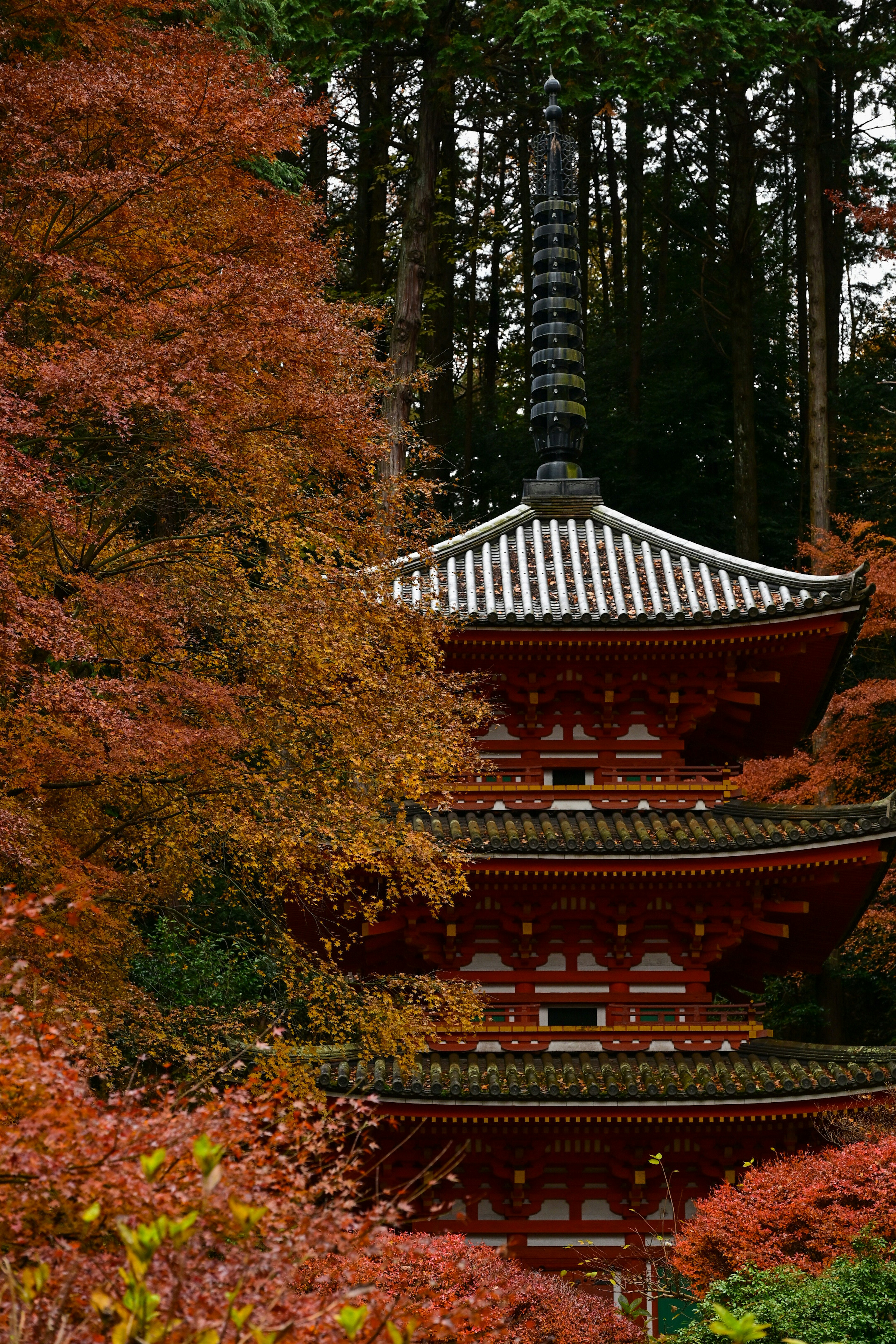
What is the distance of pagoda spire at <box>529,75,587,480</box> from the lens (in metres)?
16.7

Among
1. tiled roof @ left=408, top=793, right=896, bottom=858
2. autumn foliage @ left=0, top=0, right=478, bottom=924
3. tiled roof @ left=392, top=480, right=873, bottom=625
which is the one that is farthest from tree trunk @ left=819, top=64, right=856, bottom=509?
autumn foliage @ left=0, top=0, right=478, bottom=924

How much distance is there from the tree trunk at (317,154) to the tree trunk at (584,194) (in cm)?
850

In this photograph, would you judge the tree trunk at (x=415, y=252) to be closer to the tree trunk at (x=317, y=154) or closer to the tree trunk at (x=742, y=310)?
the tree trunk at (x=317, y=154)

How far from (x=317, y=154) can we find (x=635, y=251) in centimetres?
970

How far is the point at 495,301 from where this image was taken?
35.4 m

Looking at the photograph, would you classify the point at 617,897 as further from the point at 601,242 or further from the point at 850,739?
the point at 601,242

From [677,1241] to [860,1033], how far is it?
1519 centimetres

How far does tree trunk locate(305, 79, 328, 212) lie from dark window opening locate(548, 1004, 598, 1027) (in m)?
18.2

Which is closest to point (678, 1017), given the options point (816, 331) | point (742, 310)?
point (816, 331)

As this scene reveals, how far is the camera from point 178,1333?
15.2 feet

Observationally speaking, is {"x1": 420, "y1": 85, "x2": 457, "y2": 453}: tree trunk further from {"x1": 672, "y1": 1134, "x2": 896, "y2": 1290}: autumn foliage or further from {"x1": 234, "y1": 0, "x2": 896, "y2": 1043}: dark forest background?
{"x1": 672, "y1": 1134, "x2": 896, "y2": 1290}: autumn foliage

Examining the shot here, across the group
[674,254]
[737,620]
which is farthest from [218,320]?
[674,254]

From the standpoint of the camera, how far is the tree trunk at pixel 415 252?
20500 millimetres

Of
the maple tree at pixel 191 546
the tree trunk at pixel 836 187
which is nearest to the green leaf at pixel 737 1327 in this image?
the maple tree at pixel 191 546
